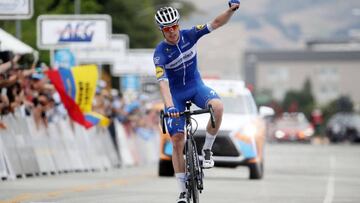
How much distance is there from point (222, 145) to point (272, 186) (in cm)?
278

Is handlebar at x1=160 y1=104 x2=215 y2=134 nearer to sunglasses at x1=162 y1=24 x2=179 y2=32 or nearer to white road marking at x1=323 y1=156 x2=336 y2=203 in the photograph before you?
sunglasses at x1=162 y1=24 x2=179 y2=32

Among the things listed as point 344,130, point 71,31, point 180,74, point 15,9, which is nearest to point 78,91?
point 15,9

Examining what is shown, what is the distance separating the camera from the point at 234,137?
84.7 ft

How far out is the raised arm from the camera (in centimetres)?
1554

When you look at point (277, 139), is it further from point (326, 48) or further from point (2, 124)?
point (326, 48)

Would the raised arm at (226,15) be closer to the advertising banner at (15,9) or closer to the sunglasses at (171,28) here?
the sunglasses at (171,28)

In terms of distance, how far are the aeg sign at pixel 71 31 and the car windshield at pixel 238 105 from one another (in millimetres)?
11614

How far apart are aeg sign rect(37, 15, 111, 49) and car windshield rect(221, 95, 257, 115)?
11614 millimetres

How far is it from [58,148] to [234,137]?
390 centimetres

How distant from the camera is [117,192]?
20250 mm

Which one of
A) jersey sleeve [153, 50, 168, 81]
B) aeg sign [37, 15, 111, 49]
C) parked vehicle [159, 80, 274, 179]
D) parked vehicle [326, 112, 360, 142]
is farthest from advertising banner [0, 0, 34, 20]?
parked vehicle [326, 112, 360, 142]

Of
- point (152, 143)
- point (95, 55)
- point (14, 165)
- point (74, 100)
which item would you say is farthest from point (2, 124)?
point (95, 55)

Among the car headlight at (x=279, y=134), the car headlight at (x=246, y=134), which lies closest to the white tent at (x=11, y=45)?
the car headlight at (x=246, y=134)

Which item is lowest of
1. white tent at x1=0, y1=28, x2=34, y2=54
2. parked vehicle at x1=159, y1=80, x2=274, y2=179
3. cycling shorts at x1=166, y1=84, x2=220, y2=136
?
parked vehicle at x1=159, y1=80, x2=274, y2=179
